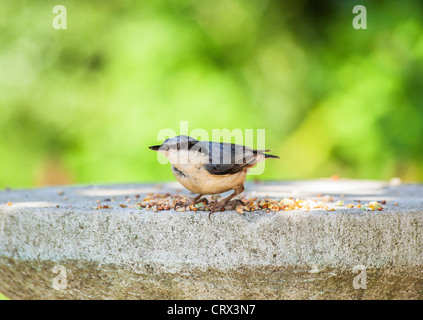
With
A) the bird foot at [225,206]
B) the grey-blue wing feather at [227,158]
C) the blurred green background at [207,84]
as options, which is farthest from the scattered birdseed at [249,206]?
the blurred green background at [207,84]

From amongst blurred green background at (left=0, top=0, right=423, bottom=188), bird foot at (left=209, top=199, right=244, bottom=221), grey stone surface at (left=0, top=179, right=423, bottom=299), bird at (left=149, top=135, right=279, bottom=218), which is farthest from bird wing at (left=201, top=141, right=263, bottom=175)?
blurred green background at (left=0, top=0, right=423, bottom=188)

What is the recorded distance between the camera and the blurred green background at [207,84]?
22.4 feet

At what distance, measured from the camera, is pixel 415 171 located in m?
7.04

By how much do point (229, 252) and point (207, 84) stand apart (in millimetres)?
5074

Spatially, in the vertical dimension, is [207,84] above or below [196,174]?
above

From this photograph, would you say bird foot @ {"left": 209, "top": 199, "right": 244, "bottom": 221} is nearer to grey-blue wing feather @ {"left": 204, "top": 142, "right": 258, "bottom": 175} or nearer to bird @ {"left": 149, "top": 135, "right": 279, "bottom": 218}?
bird @ {"left": 149, "top": 135, "right": 279, "bottom": 218}

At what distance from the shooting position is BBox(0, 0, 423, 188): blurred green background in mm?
6840

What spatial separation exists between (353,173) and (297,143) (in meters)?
0.93

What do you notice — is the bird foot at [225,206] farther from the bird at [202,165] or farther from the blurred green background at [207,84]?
the blurred green background at [207,84]

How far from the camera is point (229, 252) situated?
2096mm

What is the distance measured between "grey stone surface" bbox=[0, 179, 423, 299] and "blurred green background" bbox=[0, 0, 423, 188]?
4.58 metres

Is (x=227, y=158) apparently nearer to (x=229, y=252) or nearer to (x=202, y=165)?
(x=202, y=165)

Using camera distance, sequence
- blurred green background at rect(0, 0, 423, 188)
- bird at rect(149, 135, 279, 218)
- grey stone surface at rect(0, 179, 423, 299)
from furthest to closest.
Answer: blurred green background at rect(0, 0, 423, 188), bird at rect(149, 135, 279, 218), grey stone surface at rect(0, 179, 423, 299)

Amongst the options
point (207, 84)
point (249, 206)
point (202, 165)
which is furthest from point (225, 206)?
point (207, 84)
